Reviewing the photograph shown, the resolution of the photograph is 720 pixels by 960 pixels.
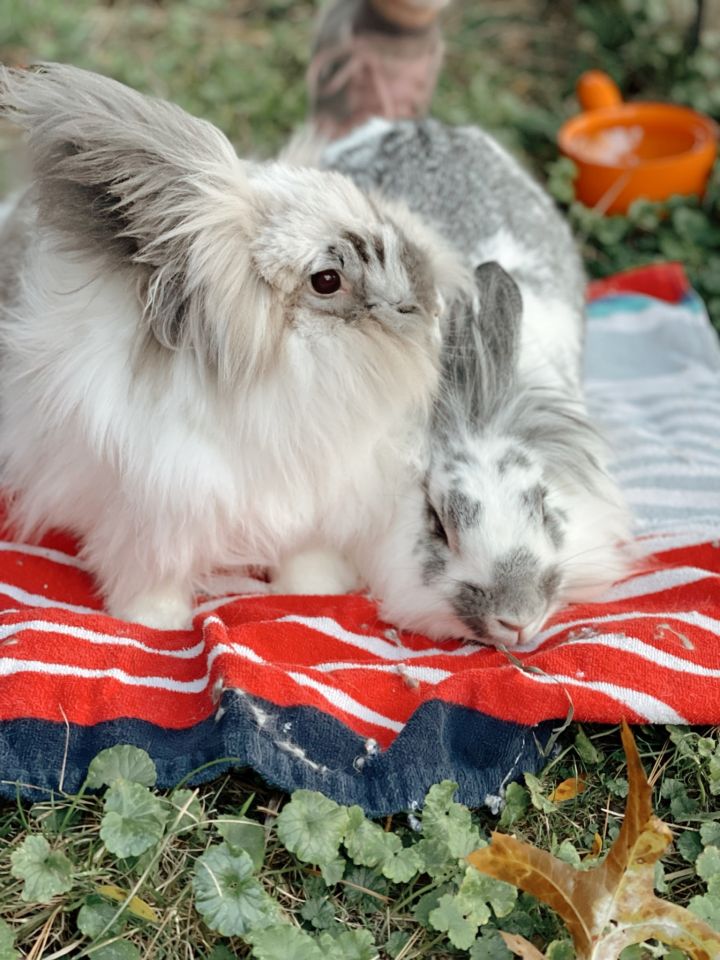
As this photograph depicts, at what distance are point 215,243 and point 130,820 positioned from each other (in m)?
1.13

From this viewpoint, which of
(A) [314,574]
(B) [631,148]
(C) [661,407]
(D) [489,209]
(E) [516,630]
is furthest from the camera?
(B) [631,148]

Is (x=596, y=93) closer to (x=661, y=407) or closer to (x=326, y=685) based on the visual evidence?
(x=661, y=407)

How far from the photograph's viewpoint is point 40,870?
6.56ft

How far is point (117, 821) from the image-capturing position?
2.06 meters

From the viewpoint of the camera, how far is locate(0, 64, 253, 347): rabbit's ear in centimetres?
216

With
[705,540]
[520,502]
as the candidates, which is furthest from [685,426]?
[520,502]

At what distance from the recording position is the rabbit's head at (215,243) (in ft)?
7.14

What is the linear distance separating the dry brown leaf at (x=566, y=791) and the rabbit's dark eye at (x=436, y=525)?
0.61m

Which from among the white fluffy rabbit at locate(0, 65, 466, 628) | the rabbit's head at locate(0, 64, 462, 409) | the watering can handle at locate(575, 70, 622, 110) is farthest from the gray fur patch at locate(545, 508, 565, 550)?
the watering can handle at locate(575, 70, 622, 110)

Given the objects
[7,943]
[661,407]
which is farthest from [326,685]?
[661,407]

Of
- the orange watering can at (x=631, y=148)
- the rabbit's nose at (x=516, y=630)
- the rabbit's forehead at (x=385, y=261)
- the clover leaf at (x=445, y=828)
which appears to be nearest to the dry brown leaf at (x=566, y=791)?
the clover leaf at (x=445, y=828)

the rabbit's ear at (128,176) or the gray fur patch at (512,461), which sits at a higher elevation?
the rabbit's ear at (128,176)

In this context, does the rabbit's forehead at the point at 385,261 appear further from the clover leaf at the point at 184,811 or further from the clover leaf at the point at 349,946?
the clover leaf at the point at 349,946

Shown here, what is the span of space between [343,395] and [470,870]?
97 centimetres
